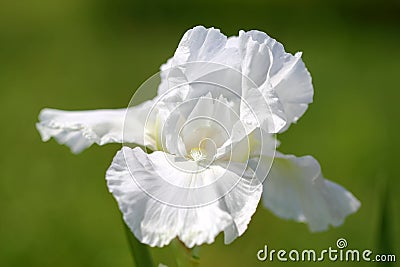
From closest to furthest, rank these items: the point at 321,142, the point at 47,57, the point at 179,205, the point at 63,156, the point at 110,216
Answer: the point at 179,205, the point at 110,216, the point at 63,156, the point at 321,142, the point at 47,57

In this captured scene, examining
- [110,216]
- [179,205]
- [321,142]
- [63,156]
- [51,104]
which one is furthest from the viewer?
[51,104]

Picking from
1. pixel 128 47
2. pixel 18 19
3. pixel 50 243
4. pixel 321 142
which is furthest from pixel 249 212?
pixel 18 19

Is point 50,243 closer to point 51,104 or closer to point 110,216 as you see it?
point 110,216

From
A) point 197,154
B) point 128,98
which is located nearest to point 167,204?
point 197,154

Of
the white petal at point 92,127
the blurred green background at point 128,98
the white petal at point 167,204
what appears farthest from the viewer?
the blurred green background at point 128,98

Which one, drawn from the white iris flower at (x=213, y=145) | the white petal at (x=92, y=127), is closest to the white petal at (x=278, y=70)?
the white iris flower at (x=213, y=145)

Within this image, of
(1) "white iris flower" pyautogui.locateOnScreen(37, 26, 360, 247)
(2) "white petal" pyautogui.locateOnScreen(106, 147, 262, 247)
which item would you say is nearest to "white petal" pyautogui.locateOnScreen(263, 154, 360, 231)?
(1) "white iris flower" pyautogui.locateOnScreen(37, 26, 360, 247)

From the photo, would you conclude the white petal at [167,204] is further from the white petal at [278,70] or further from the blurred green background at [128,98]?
the blurred green background at [128,98]

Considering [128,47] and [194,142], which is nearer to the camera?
[194,142]
